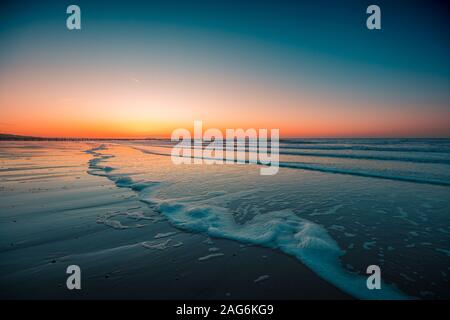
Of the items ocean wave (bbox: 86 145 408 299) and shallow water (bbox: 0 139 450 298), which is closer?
ocean wave (bbox: 86 145 408 299)

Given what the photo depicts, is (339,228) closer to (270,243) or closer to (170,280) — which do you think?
(270,243)

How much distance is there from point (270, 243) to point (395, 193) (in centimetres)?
719

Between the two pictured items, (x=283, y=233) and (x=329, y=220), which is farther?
(x=329, y=220)

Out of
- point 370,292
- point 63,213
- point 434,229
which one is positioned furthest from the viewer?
point 63,213

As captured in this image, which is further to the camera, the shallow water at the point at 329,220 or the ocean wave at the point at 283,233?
the shallow water at the point at 329,220

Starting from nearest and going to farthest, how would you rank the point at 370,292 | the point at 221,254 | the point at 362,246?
the point at 370,292, the point at 221,254, the point at 362,246

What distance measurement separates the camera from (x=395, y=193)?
8.30 metres

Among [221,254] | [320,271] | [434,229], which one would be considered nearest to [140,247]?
[221,254]

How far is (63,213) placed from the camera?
5.90 m
